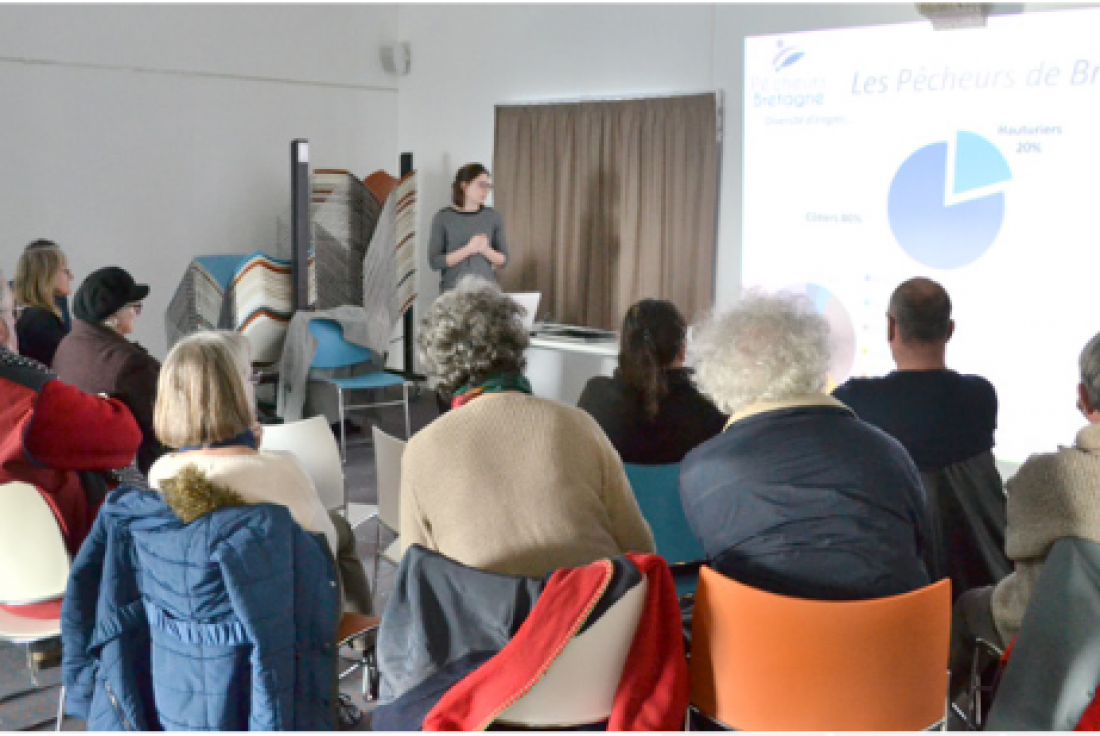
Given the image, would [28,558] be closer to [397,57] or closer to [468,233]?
[468,233]

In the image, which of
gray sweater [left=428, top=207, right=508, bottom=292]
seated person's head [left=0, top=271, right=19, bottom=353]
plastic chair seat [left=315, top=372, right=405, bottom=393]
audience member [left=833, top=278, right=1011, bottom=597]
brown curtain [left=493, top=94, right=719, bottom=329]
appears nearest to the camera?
audience member [left=833, top=278, right=1011, bottom=597]

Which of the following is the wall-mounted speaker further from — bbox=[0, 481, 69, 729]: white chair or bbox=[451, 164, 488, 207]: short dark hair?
bbox=[0, 481, 69, 729]: white chair

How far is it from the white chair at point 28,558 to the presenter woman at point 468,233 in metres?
3.90

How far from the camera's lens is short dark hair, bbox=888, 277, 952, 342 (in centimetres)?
278

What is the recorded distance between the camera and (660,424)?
2.84m

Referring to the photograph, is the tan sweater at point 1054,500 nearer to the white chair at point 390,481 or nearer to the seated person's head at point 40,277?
the white chair at point 390,481

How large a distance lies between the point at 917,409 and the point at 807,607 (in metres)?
1.08

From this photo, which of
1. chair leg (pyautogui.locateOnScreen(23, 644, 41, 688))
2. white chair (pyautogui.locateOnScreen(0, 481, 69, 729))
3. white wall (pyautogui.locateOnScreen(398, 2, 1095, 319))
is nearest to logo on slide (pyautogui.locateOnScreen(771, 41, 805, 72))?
white wall (pyautogui.locateOnScreen(398, 2, 1095, 319))

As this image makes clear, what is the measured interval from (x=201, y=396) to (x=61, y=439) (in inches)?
35.4

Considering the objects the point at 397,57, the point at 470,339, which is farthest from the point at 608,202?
the point at 470,339

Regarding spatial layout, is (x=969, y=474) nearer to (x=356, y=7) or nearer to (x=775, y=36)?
(x=775, y=36)

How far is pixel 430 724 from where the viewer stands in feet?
5.88

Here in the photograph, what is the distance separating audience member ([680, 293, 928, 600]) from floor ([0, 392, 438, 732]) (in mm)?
1391

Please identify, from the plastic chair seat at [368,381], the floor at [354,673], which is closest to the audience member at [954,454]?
the floor at [354,673]
